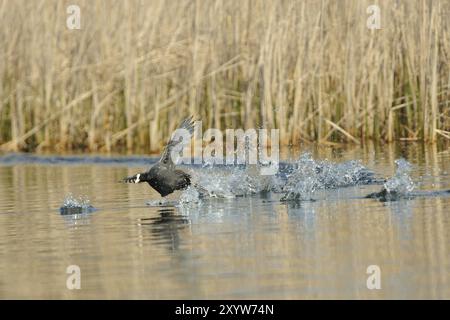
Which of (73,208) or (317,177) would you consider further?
(317,177)

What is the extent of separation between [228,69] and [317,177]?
517 centimetres

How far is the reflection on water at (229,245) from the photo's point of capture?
6297 millimetres

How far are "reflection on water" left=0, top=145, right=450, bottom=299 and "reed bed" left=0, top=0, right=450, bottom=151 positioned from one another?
387 cm

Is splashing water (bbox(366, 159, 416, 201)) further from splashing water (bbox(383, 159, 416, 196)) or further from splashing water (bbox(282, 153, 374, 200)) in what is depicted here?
splashing water (bbox(282, 153, 374, 200))

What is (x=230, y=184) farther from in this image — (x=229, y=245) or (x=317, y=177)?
(x=229, y=245)

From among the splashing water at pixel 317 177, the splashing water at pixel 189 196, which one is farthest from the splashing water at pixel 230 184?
the splashing water at pixel 317 177

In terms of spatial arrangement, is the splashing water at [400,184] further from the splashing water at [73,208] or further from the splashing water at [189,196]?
the splashing water at [73,208]

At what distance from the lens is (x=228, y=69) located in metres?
15.8

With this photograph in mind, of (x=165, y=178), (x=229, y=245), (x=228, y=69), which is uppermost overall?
(x=228, y=69)

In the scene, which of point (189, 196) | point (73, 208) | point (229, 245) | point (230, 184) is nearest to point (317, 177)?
point (230, 184)

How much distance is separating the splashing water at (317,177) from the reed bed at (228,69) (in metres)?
4.03

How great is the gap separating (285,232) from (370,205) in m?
1.59

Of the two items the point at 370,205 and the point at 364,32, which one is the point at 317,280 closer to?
the point at 370,205

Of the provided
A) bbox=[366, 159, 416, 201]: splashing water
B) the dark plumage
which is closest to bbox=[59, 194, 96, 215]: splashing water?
the dark plumage
